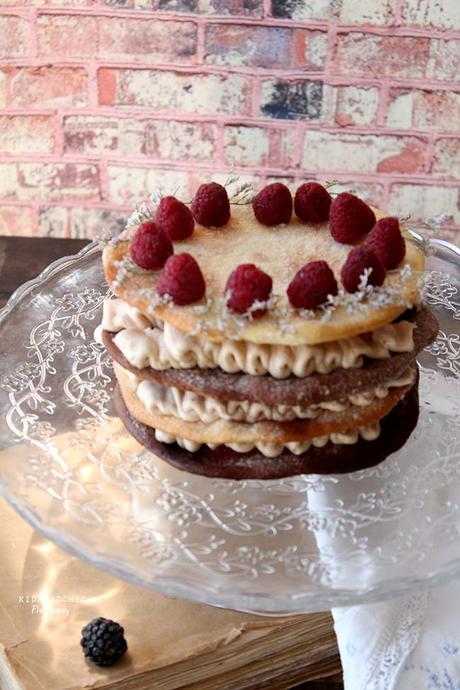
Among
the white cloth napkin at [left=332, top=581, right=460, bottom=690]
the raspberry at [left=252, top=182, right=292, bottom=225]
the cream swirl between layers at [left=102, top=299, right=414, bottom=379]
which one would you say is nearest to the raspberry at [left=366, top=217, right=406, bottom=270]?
the cream swirl between layers at [left=102, top=299, right=414, bottom=379]

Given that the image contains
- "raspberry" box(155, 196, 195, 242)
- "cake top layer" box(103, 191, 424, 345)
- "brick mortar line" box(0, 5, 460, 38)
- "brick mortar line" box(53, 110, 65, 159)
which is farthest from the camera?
"brick mortar line" box(53, 110, 65, 159)

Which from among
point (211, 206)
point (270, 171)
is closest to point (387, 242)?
point (211, 206)

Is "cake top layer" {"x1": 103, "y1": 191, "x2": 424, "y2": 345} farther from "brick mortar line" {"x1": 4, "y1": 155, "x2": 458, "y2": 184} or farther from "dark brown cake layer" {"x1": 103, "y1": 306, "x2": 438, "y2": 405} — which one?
"brick mortar line" {"x1": 4, "y1": 155, "x2": 458, "y2": 184}

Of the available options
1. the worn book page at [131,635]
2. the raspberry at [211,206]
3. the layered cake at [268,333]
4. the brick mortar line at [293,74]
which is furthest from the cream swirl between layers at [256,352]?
the brick mortar line at [293,74]

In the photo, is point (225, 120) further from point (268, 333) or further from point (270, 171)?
point (268, 333)

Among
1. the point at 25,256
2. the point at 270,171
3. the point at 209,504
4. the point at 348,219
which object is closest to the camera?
the point at 209,504
